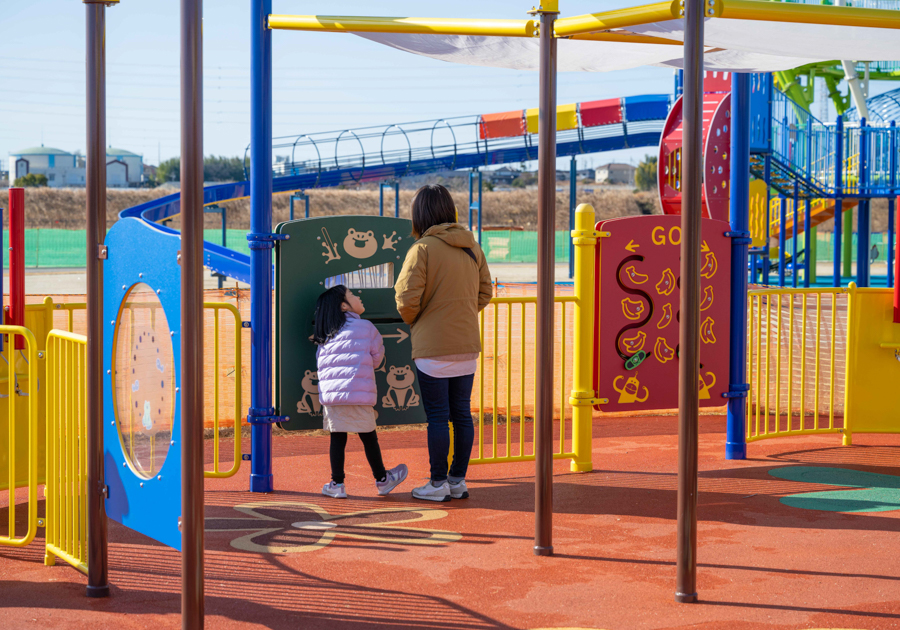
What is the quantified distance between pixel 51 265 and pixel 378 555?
3938cm

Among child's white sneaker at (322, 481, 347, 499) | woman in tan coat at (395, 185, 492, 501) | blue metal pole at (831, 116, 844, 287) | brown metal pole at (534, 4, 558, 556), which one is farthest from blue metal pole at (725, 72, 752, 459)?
blue metal pole at (831, 116, 844, 287)

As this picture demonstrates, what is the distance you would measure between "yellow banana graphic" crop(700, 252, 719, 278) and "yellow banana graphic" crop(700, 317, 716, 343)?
320 mm

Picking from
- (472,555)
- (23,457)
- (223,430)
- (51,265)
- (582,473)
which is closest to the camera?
(472,555)

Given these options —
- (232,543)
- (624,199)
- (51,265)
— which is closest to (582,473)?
(232,543)

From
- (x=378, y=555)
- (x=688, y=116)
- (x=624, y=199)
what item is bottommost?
(x=378, y=555)

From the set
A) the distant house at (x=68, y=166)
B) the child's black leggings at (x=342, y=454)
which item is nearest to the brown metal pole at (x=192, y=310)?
the child's black leggings at (x=342, y=454)

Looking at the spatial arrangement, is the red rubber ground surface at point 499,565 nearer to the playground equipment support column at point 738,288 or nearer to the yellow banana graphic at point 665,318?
the playground equipment support column at point 738,288

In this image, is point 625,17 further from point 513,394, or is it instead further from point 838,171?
point 838,171

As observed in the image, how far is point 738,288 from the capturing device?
6539mm

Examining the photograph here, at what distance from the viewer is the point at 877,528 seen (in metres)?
4.68

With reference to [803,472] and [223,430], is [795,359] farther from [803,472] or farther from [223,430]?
[223,430]

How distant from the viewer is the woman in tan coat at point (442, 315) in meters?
5.05

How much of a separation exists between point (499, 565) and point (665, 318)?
2789 millimetres

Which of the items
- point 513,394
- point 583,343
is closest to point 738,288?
point 583,343
